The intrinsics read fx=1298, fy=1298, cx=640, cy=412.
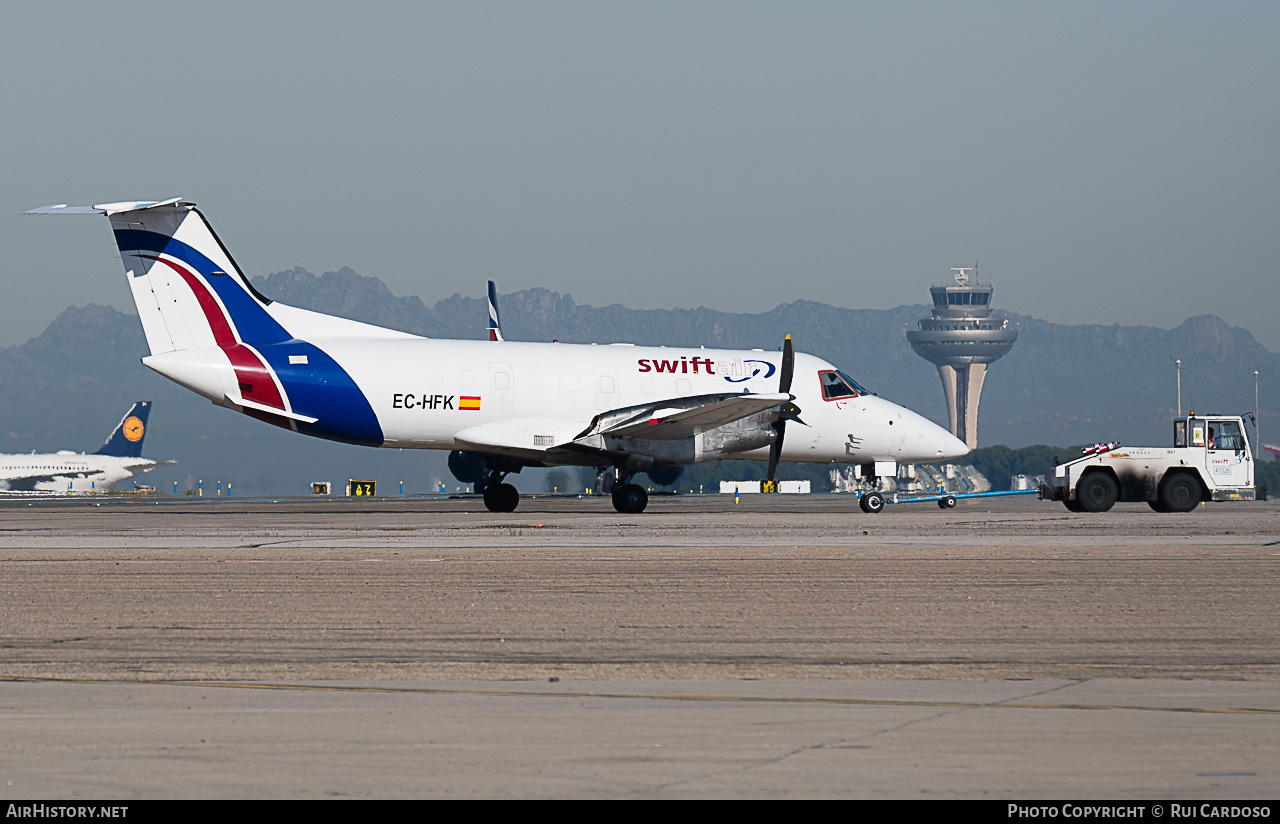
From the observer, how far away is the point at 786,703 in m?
9.23

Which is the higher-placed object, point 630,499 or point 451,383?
point 451,383

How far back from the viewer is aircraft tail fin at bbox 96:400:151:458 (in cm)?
12515

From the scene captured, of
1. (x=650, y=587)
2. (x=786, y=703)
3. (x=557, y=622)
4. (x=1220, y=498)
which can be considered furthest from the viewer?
(x=1220, y=498)

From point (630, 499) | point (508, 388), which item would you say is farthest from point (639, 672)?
point (630, 499)

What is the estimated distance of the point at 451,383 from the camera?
1389 inches

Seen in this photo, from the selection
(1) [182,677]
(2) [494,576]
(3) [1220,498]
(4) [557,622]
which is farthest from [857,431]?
(1) [182,677]

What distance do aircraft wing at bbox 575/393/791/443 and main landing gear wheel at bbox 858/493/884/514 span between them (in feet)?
13.0

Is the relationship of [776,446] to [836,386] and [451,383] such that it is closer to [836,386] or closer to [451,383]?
[836,386]

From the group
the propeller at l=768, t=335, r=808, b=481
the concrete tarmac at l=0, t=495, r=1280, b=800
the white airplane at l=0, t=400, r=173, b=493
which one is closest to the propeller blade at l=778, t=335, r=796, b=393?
the propeller at l=768, t=335, r=808, b=481

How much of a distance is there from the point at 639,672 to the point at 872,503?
2808 centimetres

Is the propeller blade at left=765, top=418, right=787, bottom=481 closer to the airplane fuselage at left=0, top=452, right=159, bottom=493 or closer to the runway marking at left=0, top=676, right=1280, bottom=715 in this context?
the runway marking at left=0, top=676, right=1280, bottom=715

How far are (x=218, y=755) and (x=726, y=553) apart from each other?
633 inches

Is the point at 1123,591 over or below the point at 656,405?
below
